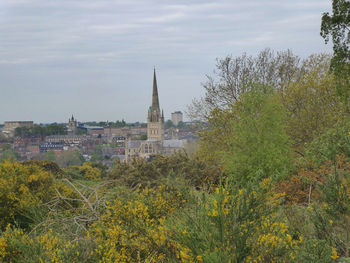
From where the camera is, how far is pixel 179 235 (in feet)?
15.5

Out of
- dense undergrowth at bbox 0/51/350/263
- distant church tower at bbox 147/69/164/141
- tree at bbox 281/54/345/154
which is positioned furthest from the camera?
distant church tower at bbox 147/69/164/141

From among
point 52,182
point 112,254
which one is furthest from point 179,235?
point 52,182

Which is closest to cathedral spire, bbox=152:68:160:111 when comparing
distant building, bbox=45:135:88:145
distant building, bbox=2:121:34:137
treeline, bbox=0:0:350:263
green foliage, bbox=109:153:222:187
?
distant building, bbox=45:135:88:145

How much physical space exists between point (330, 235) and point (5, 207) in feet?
27.2

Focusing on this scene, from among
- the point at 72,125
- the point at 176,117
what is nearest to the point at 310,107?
the point at 72,125

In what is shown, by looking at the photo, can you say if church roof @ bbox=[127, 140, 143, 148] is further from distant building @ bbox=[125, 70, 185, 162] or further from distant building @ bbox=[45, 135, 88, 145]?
distant building @ bbox=[45, 135, 88, 145]

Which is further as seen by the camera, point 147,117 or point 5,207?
point 147,117

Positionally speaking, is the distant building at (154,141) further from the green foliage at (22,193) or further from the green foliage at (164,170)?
the green foliage at (22,193)

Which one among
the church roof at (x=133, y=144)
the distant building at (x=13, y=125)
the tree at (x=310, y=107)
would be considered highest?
the distant building at (x=13, y=125)

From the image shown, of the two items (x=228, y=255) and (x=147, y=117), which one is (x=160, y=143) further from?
(x=228, y=255)

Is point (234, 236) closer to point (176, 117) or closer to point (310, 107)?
point (310, 107)

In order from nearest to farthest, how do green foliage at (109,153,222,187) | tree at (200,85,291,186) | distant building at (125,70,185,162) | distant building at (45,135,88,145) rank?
green foliage at (109,153,222,187) → tree at (200,85,291,186) → distant building at (125,70,185,162) → distant building at (45,135,88,145)

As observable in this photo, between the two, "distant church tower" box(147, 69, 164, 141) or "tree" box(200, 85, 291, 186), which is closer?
"tree" box(200, 85, 291, 186)

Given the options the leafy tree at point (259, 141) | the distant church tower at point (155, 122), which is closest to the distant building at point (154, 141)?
the distant church tower at point (155, 122)
